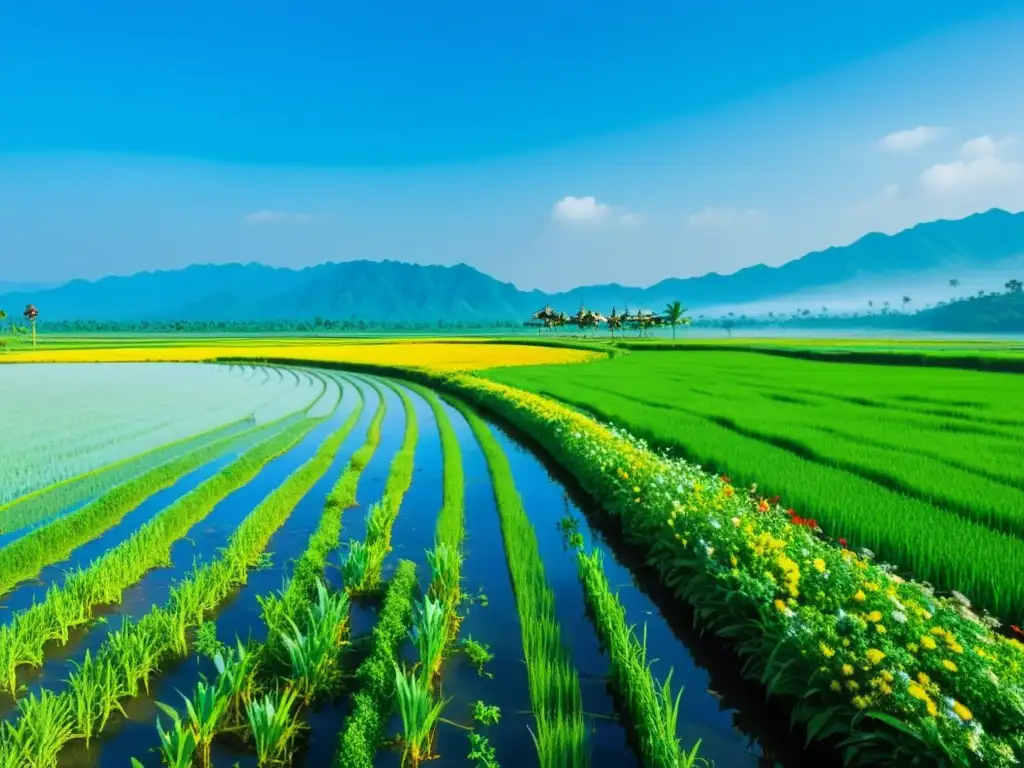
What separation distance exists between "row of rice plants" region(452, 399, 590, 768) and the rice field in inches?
1.2

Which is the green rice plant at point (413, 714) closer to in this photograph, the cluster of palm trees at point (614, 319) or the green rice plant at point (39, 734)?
the green rice plant at point (39, 734)

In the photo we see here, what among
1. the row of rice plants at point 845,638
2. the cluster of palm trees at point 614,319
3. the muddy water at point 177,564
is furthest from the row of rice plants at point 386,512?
the cluster of palm trees at point 614,319

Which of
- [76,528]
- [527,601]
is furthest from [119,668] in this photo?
[76,528]

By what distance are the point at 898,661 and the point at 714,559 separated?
237 centimetres

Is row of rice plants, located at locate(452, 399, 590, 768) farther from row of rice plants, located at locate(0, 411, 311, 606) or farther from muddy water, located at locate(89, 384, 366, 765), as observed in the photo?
row of rice plants, located at locate(0, 411, 311, 606)

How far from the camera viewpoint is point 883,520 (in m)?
7.77

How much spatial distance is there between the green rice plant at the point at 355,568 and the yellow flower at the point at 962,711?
559 cm

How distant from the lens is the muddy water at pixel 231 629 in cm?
441

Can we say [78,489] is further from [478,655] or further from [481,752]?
[481,752]

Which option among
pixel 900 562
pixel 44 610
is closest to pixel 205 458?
pixel 44 610

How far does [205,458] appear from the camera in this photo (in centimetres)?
1430

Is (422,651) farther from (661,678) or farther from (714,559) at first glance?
(714,559)

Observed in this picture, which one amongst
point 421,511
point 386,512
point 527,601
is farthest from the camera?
point 421,511

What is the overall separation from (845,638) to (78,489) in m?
13.0
